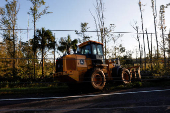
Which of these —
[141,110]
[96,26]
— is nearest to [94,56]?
[141,110]

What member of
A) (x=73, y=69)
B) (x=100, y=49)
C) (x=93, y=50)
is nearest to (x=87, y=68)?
(x=73, y=69)

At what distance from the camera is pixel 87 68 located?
7.73 meters

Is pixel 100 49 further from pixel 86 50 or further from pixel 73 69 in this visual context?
pixel 73 69

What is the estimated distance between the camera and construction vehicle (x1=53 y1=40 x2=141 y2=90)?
701 cm

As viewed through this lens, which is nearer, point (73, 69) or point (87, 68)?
point (73, 69)

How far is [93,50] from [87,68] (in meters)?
1.13

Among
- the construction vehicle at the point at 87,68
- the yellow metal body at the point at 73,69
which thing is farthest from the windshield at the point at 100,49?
the yellow metal body at the point at 73,69

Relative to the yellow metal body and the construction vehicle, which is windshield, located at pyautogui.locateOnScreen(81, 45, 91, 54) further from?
the yellow metal body

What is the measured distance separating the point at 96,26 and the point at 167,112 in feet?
46.1

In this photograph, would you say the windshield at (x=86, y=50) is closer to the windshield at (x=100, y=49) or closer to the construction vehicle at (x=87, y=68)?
the construction vehicle at (x=87, y=68)

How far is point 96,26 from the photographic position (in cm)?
1720

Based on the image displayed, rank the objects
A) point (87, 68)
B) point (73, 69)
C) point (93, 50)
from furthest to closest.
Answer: point (93, 50) < point (87, 68) < point (73, 69)

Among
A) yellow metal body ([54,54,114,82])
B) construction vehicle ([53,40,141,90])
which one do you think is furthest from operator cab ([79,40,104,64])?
yellow metal body ([54,54,114,82])

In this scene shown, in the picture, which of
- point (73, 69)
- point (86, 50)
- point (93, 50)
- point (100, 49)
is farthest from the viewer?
point (100, 49)
